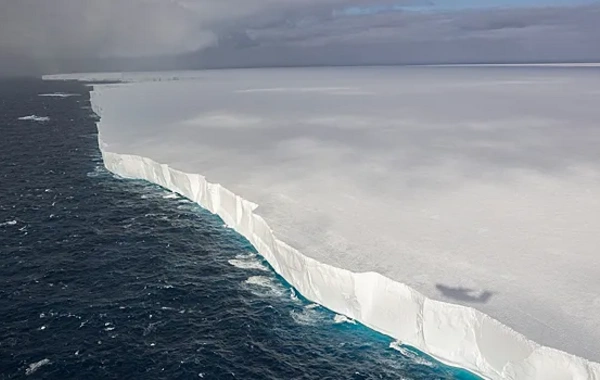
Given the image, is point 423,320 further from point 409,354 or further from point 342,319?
point 342,319

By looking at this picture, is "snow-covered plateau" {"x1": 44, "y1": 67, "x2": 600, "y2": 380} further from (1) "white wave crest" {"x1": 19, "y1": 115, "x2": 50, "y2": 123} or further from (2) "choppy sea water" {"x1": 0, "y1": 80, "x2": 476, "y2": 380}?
(1) "white wave crest" {"x1": 19, "y1": 115, "x2": 50, "y2": 123}

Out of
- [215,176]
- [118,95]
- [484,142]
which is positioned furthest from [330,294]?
[118,95]

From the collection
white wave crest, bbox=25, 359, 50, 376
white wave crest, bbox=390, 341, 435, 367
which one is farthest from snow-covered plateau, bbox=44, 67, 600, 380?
white wave crest, bbox=25, 359, 50, 376

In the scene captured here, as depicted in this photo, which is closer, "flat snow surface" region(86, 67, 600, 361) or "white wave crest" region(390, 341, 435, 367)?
"white wave crest" region(390, 341, 435, 367)

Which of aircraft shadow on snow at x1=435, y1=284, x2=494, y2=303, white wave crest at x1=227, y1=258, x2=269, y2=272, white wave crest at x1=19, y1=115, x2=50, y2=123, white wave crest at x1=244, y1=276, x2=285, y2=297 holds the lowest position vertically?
white wave crest at x1=244, y1=276, x2=285, y2=297

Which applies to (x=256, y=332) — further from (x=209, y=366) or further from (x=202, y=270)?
(x=202, y=270)

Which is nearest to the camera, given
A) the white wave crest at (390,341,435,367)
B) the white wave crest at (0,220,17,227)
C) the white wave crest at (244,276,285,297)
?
the white wave crest at (390,341,435,367)

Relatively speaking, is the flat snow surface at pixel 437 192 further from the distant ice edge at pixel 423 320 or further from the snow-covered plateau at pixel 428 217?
the distant ice edge at pixel 423 320
